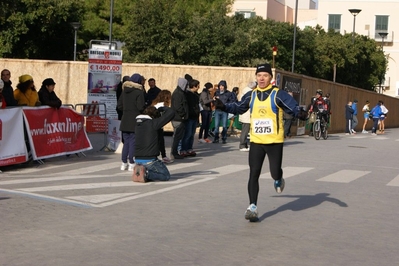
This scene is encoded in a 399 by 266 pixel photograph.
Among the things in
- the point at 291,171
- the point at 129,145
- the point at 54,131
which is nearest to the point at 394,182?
the point at 291,171

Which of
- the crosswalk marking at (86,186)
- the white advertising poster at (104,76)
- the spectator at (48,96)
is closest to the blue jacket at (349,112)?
the white advertising poster at (104,76)

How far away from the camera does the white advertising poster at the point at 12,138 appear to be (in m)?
15.3

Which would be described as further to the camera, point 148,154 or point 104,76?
point 104,76

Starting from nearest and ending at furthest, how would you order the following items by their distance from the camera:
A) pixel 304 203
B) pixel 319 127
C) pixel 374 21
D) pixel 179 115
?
pixel 304 203, pixel 179 115, pixel 319 127, pixel 374 21

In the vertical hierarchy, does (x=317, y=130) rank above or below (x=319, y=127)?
below

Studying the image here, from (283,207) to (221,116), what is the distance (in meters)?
13.5

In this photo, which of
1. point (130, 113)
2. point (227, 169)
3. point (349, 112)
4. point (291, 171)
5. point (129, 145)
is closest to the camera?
point (129, 145)

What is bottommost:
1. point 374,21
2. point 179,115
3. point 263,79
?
point 179,115

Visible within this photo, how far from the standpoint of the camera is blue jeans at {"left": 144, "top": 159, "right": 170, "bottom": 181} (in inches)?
544

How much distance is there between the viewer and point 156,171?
13.9 metres

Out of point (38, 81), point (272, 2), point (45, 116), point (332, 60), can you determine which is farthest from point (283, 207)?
point (272, 2)

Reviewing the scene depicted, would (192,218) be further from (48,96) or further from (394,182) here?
(48,96)

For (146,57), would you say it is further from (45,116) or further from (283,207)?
Result: (283,207)

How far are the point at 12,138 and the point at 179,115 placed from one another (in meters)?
4.25
